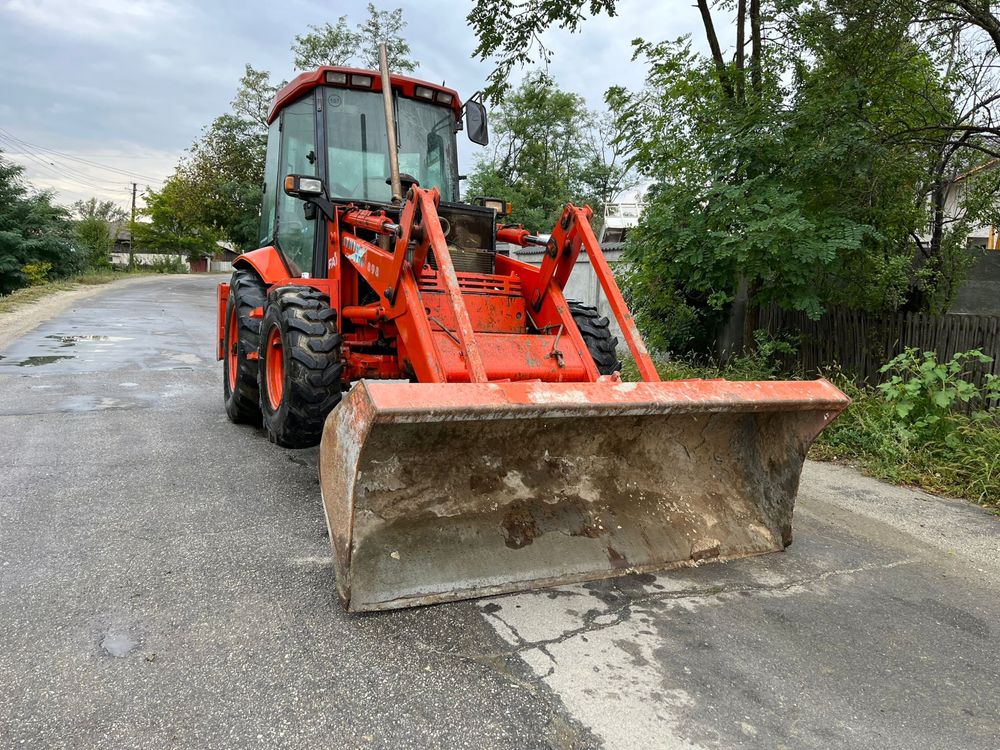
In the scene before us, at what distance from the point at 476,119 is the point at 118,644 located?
420 cm

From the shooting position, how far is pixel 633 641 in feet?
9.02

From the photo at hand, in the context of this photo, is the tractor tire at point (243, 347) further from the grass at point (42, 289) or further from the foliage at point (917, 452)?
the grass at point (42, 289)

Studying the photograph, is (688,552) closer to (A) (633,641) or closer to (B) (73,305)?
(A) (633,641)

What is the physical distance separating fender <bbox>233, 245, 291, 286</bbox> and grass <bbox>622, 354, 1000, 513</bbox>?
4.83m

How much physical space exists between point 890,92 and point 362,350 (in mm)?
5972

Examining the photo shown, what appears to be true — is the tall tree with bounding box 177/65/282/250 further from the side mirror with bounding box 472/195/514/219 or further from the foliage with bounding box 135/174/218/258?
the side mirror with bounding box 472/195/514/219

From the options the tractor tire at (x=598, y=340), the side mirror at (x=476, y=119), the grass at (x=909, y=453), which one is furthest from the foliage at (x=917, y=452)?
the side mirror at (x=476, y=119)

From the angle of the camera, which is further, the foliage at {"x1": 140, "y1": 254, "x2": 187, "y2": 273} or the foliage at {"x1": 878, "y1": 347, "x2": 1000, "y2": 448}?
the foliage at {"x1": 140, "y1": 254, "x2": 187, "y2": 273}

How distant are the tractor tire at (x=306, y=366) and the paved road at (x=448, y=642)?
0.47m

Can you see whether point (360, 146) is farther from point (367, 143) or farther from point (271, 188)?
point (271, 188)

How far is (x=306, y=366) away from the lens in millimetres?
4012

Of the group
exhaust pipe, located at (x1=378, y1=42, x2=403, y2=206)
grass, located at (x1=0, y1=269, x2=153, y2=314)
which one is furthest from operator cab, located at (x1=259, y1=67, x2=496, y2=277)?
grass, located at (x1=0, y1=269, x2=153, y2=314)

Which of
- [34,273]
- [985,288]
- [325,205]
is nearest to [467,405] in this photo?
[325,205]

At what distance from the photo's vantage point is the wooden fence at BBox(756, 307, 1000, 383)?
6.36 metres
